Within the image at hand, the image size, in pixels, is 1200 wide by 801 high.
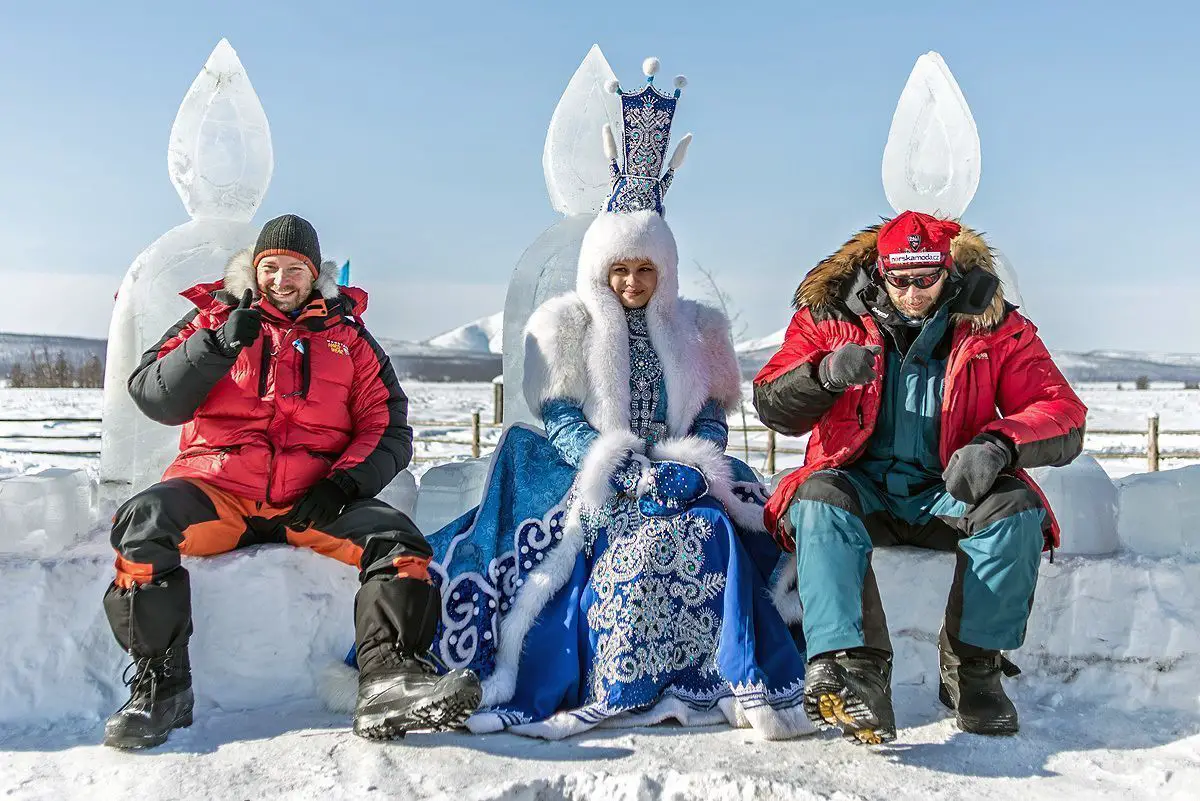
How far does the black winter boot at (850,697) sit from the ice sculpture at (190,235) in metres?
2.58

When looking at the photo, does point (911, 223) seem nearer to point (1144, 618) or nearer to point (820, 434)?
point (820, 434)

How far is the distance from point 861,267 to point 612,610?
1225 mm

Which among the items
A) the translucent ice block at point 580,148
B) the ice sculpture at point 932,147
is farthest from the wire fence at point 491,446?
the ice sculpture at point 932,147

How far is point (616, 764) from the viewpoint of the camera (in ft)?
7.65

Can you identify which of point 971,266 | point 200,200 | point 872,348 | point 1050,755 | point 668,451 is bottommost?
point 1050,755

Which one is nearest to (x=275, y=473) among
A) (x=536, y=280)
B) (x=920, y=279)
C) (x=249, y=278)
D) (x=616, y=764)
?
(x=249, y=278)

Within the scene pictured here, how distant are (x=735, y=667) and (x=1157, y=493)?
1.53 m

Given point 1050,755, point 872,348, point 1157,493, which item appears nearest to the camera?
point 1050,755

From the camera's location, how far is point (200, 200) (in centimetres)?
398

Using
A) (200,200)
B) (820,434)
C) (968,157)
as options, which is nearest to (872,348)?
(820,434)

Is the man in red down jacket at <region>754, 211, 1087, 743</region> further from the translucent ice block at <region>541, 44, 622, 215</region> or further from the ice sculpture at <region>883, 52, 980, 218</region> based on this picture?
the translucent ice block at <region>541, 44, 622, 215</region>

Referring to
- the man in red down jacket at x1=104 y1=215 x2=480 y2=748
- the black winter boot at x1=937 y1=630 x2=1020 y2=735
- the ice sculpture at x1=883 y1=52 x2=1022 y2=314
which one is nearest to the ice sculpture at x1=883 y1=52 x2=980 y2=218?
the ice sculpture at x1=883 y1=52 x2=1022 y2=314

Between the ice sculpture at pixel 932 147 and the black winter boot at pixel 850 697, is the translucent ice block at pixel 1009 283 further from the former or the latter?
the black winter boot at pixel 850 697

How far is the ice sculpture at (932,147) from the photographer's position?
3852 mm
